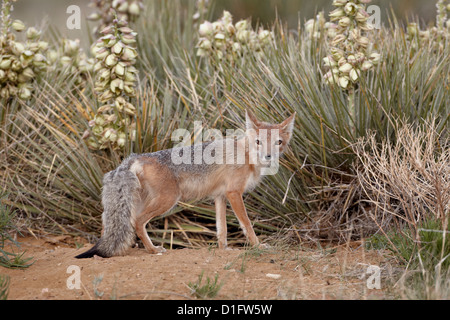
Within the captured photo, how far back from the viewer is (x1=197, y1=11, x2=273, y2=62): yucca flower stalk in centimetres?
807

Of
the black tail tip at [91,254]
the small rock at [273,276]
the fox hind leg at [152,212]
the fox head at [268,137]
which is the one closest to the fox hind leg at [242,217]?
the fox head at [268,137]

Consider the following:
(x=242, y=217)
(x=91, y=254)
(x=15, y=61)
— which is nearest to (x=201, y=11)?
(x=15, y=61)

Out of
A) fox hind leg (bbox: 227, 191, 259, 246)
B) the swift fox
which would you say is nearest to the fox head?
the swift fox

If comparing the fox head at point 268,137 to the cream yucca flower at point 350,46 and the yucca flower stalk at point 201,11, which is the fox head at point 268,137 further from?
the yucca flower stalk at point 201,11

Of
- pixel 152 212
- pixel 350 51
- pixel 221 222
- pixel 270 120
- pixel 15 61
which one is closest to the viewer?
pixel 152 212

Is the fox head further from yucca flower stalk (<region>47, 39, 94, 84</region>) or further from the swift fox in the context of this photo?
yucca flower stalk (<region>47, 39, 94, 84</region>)

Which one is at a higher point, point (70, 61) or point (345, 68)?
point (70, 61)

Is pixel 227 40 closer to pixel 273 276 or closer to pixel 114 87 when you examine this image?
pixel 114 87

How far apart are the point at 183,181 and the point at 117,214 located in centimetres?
84

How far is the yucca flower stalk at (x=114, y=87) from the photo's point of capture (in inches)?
247

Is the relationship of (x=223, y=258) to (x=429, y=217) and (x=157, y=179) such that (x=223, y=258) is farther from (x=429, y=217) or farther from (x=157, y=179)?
(x=429, y=217)

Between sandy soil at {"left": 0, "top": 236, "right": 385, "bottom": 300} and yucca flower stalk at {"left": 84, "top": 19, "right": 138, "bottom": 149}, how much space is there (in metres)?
1.48

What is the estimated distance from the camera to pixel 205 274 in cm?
453

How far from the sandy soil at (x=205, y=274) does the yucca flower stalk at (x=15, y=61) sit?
112 inches
